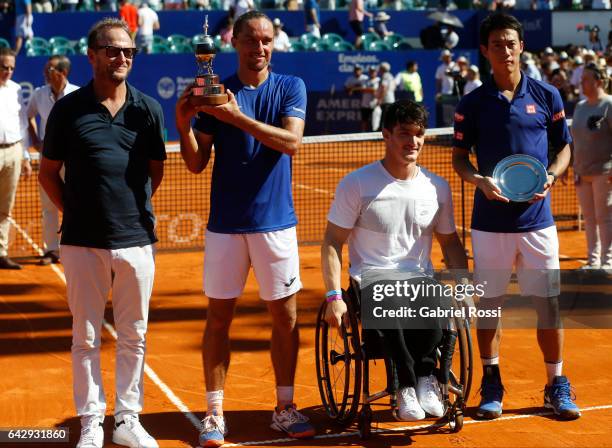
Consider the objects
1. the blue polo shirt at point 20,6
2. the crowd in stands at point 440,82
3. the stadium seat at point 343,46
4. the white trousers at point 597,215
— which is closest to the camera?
the white trousers at point 597,215

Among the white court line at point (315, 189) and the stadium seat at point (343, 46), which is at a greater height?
the stadium seat at point (343, 46)

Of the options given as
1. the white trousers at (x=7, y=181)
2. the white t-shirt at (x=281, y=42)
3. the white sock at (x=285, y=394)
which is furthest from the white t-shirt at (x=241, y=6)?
the white sock at (x=285, y=394)

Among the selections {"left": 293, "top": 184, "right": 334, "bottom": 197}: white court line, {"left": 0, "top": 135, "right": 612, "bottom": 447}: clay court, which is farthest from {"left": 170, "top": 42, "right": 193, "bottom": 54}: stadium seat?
{"left": 0, "top": 135, "right": 612, "bottom": 447}: clay court

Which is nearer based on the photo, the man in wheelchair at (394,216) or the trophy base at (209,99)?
the trophy base at (209,99)

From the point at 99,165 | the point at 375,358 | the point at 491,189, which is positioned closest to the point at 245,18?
the point at 99,165

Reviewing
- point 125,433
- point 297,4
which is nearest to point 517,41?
point 125,433

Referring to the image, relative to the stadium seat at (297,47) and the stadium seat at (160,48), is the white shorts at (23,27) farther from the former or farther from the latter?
the stadium seat at (297,47)

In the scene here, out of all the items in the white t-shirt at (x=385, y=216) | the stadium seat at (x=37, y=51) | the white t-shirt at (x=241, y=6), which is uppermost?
the white t-shirt at (x=241, y=6)

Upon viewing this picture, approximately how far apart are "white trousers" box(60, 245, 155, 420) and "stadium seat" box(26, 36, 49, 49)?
19.9m

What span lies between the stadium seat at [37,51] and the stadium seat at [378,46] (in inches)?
327

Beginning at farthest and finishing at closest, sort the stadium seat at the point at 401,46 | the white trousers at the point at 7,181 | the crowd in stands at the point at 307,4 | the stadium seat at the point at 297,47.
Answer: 1. the stadium seat at the point at 401,46
2. the stadium seat at the point at 297,47
3. the crowd in stands at the point at 307,4
4. the white trousers at the point at 7,181

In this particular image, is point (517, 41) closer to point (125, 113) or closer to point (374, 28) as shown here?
point (125, 113)

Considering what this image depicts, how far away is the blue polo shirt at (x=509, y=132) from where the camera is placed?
5.73 meters

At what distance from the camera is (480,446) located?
5.36 metres
